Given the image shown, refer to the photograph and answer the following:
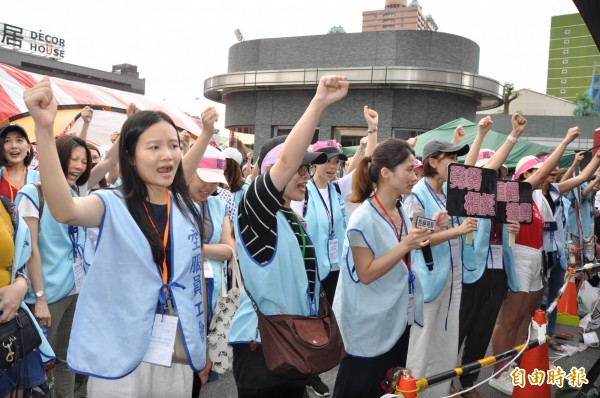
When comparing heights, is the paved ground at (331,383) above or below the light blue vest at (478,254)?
A: below

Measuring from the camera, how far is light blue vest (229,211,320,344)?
222 centimetres

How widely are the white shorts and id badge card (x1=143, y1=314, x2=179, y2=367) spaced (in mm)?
3587

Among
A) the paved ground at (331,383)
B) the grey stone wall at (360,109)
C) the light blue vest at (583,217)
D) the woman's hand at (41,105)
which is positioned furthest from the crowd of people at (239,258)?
the grey stone wall at (360,109)

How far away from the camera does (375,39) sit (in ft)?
55.7

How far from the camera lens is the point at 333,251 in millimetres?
4824

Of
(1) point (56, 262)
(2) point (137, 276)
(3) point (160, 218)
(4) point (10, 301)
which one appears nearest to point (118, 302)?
(2) point (137, 276)

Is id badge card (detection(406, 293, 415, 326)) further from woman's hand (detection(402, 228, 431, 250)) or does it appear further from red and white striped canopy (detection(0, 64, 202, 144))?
red and white striped canopy (detection(0, 64, 202, 144))

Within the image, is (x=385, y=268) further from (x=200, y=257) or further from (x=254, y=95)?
(x=254, y=95)

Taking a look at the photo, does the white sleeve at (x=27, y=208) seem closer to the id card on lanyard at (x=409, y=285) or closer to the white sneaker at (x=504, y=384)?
the id card on lanyard at (x=409, y=285)

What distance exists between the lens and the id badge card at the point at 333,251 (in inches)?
189

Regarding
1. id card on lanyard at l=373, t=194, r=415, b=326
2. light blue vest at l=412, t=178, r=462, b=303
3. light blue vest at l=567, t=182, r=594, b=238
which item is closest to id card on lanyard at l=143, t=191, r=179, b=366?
id card on lanyard at l=373, t=194, r=415, b=326

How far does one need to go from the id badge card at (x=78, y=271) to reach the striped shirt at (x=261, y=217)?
1.78 metres

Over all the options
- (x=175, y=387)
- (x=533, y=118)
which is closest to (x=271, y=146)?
(x=175, y=387)

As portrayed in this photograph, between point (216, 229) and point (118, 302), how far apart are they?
1585 mm
